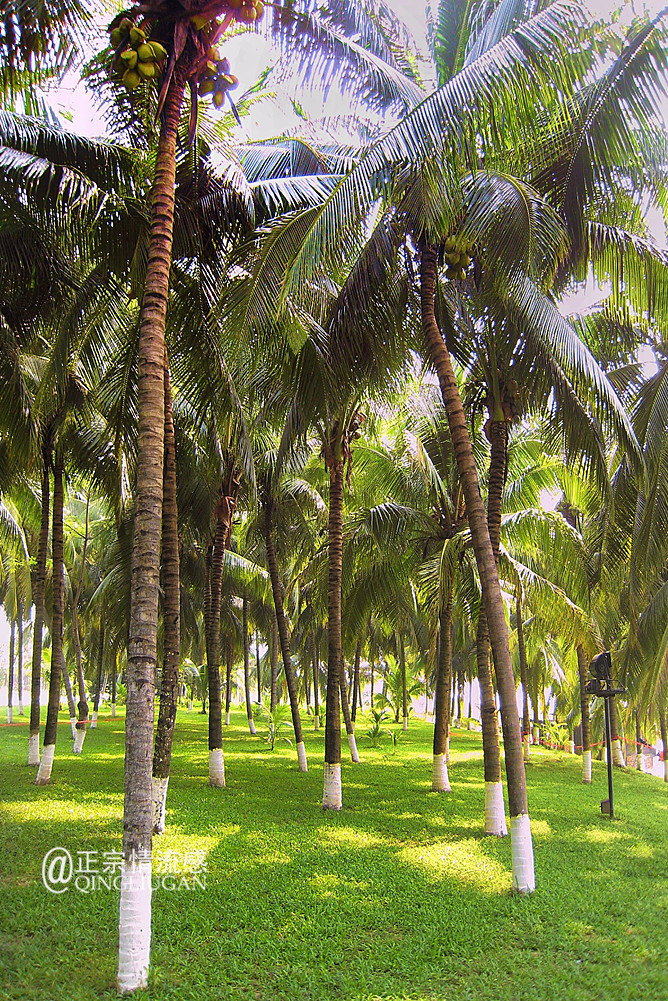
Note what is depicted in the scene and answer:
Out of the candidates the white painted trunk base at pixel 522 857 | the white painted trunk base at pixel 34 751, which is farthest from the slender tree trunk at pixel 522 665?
the white painted trunk base at pixel 34 751

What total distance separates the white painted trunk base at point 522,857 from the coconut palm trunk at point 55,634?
26.4 ft

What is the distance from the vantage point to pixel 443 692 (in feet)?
43.1

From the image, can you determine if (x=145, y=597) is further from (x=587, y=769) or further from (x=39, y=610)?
(x=587, y=769)

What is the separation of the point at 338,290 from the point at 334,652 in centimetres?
573

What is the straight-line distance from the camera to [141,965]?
4.95 meters

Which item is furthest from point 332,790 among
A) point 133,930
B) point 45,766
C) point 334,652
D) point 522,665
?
point 522,665

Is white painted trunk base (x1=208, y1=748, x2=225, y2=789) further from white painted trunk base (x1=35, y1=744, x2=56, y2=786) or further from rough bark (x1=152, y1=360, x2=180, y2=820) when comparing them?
rough bark (x1=152, y1=360, x2=180, y2=820)

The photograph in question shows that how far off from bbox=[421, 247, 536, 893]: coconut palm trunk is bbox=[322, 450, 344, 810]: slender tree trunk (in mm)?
3715

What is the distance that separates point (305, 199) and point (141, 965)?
867cm

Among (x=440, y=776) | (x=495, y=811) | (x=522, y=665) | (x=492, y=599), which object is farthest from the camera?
(x=522, y=665)

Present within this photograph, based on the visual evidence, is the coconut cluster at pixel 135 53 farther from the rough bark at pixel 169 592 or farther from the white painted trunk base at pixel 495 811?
the white painted trunk base at pixel 495 811

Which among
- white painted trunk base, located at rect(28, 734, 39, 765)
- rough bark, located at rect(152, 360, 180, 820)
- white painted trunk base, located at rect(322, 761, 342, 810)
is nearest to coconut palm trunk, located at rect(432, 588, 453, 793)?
white painted trunk base, located at rect(322, 761, 342, 810)

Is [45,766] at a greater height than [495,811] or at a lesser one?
greater

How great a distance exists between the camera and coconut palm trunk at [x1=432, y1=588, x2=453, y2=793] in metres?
13.1
